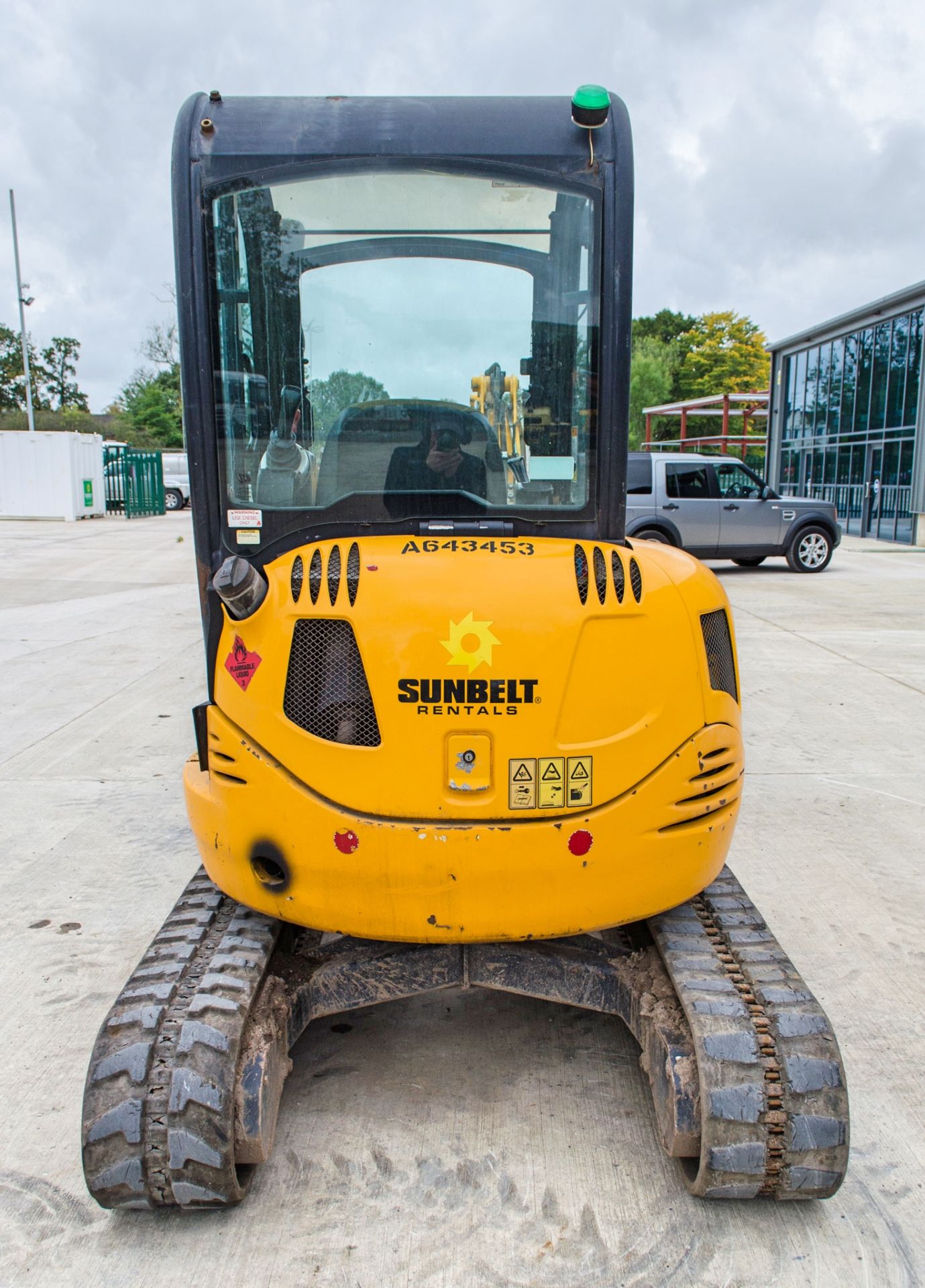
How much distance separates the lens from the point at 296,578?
2650 millimetres

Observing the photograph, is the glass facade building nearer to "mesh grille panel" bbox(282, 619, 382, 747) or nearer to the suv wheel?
the suv wheel

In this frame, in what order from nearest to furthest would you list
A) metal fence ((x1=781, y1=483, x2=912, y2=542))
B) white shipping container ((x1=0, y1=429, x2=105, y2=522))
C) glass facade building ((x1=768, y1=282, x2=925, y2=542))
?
glass facade building ((x1=768, y1=282, x2=925, y2=542)), metal fence ((x1=781, y1=483, x2=912, y2=542)), white shipping container ((x1=0, y1=429, x2=105, y2=522))

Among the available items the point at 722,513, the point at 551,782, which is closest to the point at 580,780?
the point at 551,782

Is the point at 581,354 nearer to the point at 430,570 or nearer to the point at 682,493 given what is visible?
the point at 430,570

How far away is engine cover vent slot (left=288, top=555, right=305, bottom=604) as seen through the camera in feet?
8.59

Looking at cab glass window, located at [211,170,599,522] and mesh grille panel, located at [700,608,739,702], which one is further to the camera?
cab glass window, located at [211,170,599,522]

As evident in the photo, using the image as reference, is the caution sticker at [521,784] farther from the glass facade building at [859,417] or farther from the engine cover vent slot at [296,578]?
the glass facade building at [859,417]

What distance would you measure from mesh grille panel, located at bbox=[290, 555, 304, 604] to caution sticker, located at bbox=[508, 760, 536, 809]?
27.1 inches

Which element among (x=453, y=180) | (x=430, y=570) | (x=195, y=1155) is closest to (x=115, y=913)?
(x=195, y=1155)

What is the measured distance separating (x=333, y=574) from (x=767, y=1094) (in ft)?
5.41

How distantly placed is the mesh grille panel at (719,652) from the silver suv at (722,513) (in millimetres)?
12013

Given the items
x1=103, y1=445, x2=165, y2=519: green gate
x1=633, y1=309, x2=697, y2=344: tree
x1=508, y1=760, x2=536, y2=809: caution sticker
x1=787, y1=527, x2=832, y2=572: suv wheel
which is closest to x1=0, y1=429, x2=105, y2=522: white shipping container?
x1=103, y1=445, x2=165, y2=519: green gate

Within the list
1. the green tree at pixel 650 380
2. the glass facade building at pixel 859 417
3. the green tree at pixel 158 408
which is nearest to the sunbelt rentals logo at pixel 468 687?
the glass facade building at pixel 859 417

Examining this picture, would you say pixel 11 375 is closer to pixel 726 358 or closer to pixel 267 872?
pixel 726 358
